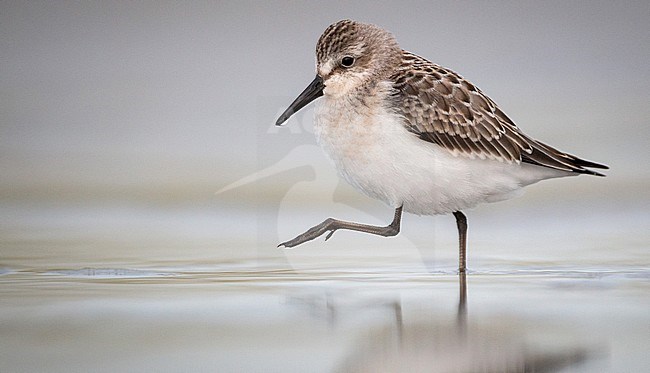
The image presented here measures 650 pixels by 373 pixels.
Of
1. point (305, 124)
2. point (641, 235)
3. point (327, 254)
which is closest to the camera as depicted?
point (327, 254)

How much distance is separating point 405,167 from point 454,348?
1.48 meters

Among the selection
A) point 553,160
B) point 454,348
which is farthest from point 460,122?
point 454,348

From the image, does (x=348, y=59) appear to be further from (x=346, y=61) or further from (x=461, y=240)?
(x=461, y=240)

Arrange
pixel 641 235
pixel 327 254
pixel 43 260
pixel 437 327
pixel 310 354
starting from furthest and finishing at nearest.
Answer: pixel 641 235
pixel 327 254
pixel 43 260
pixel 437 327
pixel 310 354

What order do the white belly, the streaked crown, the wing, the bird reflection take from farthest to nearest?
the streaked crown → the wing → the white belly → the bird reflection

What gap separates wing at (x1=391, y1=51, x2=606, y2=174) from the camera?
429 cm

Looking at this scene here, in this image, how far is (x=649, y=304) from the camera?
3533mm

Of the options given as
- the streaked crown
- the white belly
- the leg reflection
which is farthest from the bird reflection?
the streaked crown

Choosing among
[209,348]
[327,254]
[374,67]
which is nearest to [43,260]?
[327,254]

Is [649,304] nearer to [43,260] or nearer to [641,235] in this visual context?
[641,235]

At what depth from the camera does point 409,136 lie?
4.23 metres

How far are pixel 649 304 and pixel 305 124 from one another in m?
2.50

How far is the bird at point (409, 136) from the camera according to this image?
421cm

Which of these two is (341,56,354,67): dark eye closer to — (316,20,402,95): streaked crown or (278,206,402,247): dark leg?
(316,20,402,95): streaked crown
